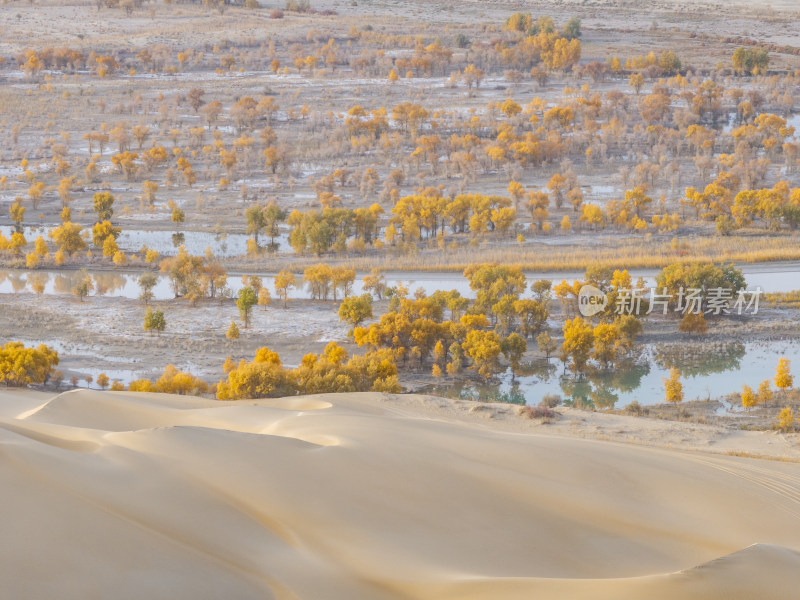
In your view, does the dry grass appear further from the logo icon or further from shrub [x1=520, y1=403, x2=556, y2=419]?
shrub [x1=520, y1=403, x2=556, y2=419]

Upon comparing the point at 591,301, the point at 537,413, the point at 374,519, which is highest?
the point at 374,519

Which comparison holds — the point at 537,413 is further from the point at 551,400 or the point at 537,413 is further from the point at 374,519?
the point at 374,519

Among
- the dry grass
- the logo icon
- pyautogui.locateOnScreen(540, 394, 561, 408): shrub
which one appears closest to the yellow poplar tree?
pyautogui.locateOnScreen(540, 394, 561, 408): shrub

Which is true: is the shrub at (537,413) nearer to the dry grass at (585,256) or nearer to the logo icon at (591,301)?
the logo icon at (591,301)

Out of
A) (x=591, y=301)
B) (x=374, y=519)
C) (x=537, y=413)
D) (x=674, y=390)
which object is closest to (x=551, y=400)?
(x=674, y=390)

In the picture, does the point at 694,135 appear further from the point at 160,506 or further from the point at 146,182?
the point at 160,506

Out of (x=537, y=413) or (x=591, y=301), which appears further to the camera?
(x=591, y=301)

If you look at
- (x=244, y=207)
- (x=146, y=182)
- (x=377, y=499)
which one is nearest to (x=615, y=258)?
(x=244, y=207)
